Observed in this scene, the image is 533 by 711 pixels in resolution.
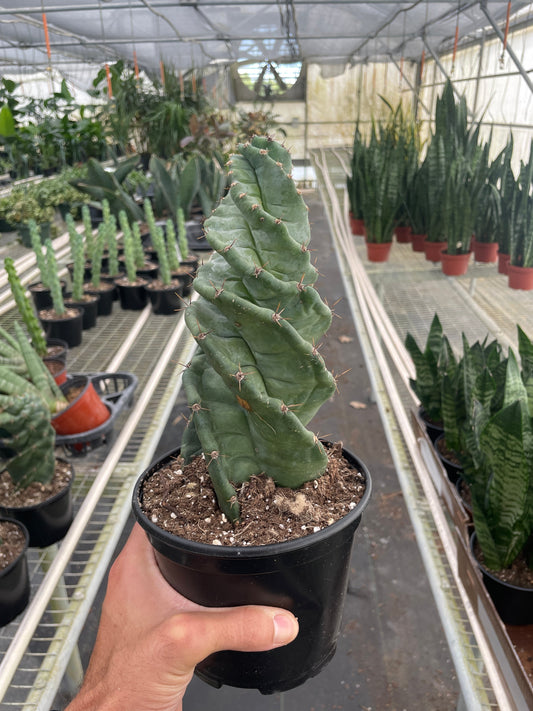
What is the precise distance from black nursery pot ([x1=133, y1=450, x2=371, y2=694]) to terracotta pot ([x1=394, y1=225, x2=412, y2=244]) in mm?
2754

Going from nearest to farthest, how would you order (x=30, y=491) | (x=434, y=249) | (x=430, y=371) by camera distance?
(x=30, y=491), (x=430, y=371), (x=434, y=249)

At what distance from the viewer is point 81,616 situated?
3.43 feet

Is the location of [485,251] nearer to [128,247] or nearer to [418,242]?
[418,242]

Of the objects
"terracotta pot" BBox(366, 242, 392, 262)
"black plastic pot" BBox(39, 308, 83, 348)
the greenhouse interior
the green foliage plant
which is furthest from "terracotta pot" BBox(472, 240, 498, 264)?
"black plastic pot" BBox(39, 308, 83, 348)

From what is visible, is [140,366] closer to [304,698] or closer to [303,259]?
[304,698]

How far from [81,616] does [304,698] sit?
2.74 ft

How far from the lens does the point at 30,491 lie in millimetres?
1460

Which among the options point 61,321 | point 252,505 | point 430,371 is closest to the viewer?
point 252,505

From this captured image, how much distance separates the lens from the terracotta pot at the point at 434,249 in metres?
2.72

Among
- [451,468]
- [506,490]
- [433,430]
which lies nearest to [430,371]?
[433,430]

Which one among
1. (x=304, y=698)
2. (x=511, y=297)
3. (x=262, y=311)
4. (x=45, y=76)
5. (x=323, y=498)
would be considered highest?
(x=45, y=76)

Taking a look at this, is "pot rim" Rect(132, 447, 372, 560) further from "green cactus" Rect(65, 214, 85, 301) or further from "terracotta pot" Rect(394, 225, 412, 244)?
"terracotta pot" Rect(394, 225, 412, 244)

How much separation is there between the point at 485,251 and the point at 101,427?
6.54ft

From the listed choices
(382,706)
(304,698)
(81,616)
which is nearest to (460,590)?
(382,706)
